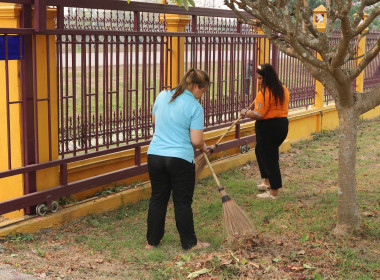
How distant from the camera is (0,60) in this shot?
6105 mm

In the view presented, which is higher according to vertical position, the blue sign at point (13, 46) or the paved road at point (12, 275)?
the blue sign at point (13, 46)

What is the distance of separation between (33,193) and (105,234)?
0.90 m

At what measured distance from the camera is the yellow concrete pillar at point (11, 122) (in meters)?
6.14

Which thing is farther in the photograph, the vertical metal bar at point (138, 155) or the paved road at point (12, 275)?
the vertical metal bar at point (138, 155)

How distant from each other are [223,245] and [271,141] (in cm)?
231

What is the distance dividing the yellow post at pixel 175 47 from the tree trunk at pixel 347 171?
9.59 feet

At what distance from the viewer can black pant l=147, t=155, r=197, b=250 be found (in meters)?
5.89

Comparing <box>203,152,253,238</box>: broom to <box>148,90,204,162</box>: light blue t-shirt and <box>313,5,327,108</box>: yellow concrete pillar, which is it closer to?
<box>148,90,204,162</box>: light blue t-shirt

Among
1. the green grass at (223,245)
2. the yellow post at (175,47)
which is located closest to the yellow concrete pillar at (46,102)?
the green grass at (223,245)

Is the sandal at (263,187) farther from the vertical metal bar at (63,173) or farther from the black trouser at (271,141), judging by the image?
the vertical metal bar at (63,173)

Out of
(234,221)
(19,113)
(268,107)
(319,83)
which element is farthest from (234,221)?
(319,83)

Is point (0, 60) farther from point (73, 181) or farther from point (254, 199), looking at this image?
point (254, 199)

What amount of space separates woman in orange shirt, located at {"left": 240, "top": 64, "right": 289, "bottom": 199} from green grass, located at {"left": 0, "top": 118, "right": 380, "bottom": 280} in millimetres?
373

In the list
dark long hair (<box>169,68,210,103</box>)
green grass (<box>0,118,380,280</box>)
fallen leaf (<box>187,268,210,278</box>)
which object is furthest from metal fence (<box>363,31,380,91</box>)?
fallen leaf (<box>187,268,210,278</box>)
